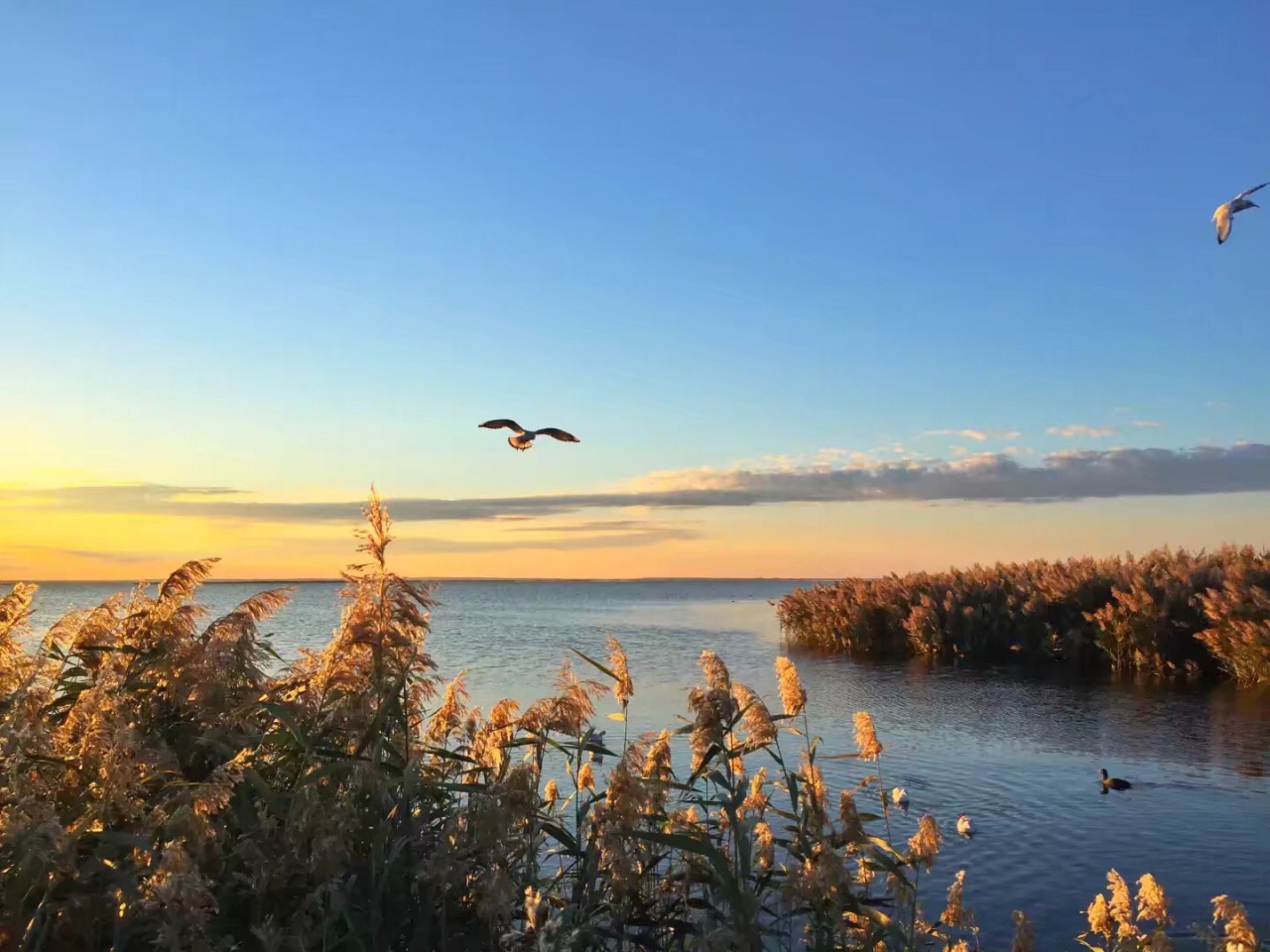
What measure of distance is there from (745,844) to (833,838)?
0.61 m

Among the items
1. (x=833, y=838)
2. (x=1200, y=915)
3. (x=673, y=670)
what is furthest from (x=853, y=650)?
(x=833, y=838)

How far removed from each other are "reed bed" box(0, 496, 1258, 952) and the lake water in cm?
380

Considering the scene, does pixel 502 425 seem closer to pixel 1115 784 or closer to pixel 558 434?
pixel 558 434

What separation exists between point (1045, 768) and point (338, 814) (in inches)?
453

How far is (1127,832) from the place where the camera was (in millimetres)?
10273

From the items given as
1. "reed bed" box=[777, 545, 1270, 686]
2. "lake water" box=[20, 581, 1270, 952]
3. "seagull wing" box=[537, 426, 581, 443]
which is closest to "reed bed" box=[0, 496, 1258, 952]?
"seagull wing" box=[537, 426, 581, 443]

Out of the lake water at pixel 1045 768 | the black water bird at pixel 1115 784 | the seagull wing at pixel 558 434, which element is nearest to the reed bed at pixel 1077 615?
the lake water at pixel 1045 768

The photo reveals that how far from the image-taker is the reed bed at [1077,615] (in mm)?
21672

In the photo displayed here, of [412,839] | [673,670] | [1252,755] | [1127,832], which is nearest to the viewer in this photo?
[412,839]

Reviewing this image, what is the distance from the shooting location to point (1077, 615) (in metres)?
26.8

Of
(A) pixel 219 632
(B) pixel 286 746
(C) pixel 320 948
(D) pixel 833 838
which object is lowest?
(C) pixel 320 948

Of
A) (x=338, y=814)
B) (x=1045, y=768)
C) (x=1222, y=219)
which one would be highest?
(x=1222, y=219)

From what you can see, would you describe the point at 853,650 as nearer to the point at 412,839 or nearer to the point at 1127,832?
the point at 1127,832

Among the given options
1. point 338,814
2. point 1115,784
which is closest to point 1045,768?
point 1115,784
